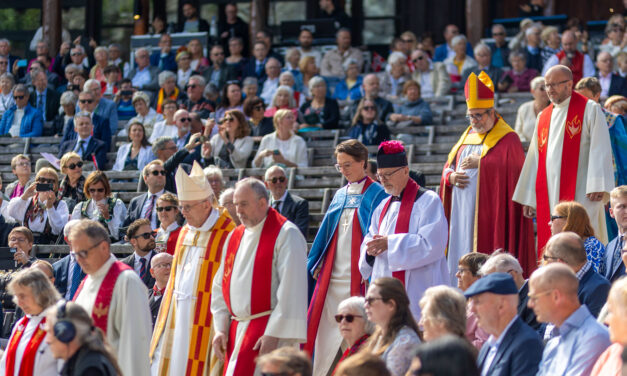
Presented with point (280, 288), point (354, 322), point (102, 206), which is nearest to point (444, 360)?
point (354, 322)

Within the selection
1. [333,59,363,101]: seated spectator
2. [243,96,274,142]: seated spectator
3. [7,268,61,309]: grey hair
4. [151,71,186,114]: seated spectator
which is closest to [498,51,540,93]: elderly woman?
[333,59,363,101]: seated spectator

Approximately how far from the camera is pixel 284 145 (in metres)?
13.1

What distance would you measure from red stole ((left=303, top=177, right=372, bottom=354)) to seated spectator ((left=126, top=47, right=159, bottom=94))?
9.13m

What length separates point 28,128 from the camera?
16.2 meters

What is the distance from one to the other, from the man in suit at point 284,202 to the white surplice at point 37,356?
4.20 metres

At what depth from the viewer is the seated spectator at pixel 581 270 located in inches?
256

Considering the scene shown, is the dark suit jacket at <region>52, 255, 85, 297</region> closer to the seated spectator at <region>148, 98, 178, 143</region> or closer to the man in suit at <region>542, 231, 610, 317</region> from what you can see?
the seated spectator at <region>148, 98, 178, 143</region>

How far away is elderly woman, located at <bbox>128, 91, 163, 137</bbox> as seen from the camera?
1524 cm

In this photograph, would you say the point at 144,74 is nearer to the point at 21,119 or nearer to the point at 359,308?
the point at 21,119

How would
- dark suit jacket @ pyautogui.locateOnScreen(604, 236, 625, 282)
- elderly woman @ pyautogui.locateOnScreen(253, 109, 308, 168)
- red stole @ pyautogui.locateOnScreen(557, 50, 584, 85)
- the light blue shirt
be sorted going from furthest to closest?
1. red stole @ pyautogui.locateOnScreen(557, 50, 584, 85)
2. elderly woman @ pyautogui.locateOnScreen(253, 109, 308, 168)
3. dark suit jacket @ pyautogui.locateOnScreen(604, 236, 625, 282)
4. the light blue shirt

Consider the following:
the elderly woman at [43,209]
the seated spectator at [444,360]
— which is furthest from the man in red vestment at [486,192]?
the seated spectator at [444,360]

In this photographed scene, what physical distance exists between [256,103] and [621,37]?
16.9 ft

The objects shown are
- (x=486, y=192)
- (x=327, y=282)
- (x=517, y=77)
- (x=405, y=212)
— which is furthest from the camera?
(x=517, y=77)

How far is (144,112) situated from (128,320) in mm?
8964
